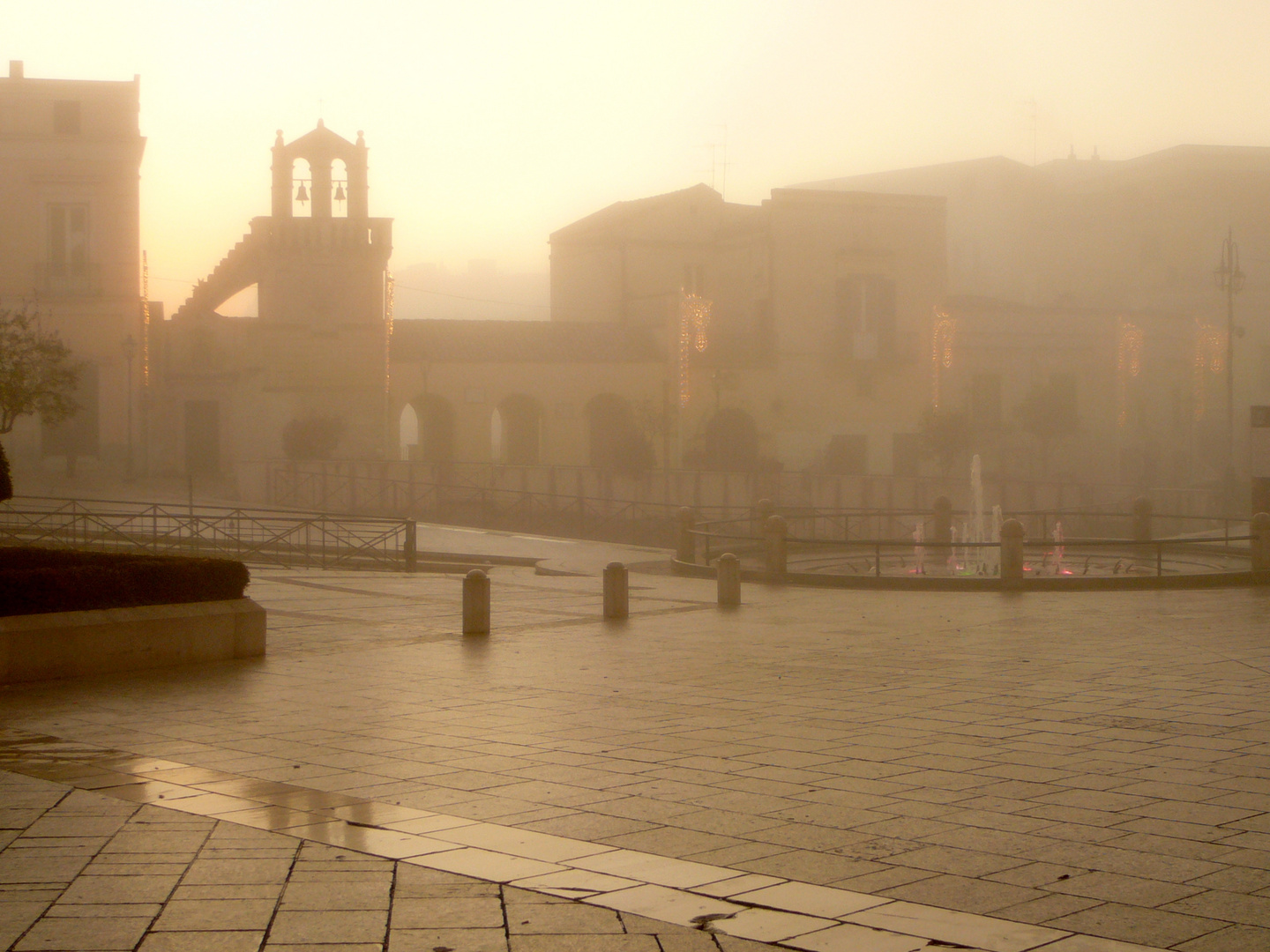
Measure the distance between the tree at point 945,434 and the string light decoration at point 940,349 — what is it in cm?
226

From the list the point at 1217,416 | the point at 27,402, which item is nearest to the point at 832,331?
the point at 1217,416

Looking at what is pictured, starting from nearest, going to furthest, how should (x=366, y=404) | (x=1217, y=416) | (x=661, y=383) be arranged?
(x=366, y=404) → (x=661, y=383) → (x=1217, y=416)

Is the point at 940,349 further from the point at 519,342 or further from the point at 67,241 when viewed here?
the point at 67,241

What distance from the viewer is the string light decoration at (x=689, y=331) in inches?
1853

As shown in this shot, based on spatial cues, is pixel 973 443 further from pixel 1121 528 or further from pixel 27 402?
pixel 27 402

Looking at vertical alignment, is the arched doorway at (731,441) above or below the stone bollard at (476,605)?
above

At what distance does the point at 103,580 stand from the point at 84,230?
1223 inches

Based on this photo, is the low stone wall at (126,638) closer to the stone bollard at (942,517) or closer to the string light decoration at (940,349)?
the stone bollard at (942,517)

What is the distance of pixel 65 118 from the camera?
123 feet

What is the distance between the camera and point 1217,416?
2111 inches

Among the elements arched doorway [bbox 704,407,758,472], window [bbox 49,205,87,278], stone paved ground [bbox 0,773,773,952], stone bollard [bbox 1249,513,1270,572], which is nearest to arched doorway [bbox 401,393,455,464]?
arched doorway [bbox 704,407,758,472]

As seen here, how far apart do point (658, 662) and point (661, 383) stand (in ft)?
121

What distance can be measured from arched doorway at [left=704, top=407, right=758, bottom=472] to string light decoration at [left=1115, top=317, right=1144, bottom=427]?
15.0 meters

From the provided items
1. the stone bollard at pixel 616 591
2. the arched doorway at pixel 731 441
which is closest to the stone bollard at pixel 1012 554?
the stone bollard at pixel 616 591
